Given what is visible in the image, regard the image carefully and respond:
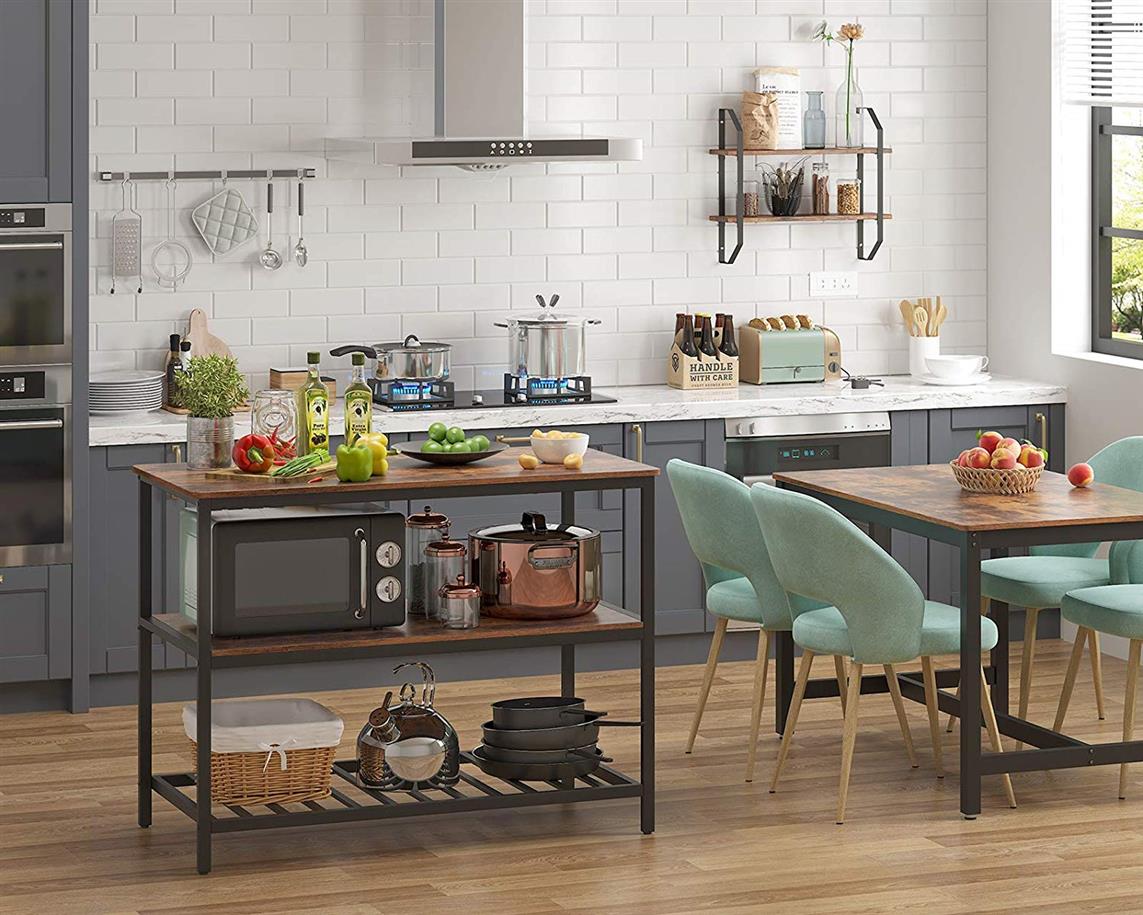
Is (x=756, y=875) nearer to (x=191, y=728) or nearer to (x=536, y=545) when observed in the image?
(x=536, y=545)

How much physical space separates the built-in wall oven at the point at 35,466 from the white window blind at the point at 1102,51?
389 cm

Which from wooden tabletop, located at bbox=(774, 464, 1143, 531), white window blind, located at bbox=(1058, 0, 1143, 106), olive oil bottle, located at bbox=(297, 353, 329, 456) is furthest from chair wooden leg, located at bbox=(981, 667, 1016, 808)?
white window blind, located at bbox=(1058, 0, 1143, 106)

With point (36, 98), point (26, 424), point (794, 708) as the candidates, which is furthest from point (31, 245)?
point (794, 708)

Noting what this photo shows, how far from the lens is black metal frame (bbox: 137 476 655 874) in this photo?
4898 mm

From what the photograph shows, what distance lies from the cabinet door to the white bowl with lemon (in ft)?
6.12

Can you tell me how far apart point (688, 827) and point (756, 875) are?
0.43 meters

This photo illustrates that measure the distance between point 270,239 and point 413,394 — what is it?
81 cm

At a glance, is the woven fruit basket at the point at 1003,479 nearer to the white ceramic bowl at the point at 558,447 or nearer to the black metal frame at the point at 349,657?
the black metal frame at the point at 349,657

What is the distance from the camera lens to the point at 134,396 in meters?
6.86

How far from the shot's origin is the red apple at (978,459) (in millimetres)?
5809

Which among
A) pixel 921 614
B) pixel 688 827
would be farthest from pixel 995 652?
pixel 688 827

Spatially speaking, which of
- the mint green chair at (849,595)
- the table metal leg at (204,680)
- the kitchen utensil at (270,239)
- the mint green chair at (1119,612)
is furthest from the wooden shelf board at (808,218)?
the table metal leg at (204,680)

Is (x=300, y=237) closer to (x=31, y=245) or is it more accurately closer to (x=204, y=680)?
→ (x=31, y=245)

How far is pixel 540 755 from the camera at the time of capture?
5.37m
